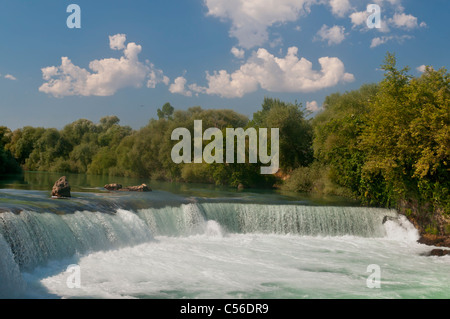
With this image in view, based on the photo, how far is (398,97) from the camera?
16641mm

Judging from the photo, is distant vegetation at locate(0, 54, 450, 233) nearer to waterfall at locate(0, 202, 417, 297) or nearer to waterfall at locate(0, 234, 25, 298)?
waterfall at locate(0, 202, 417, 297)

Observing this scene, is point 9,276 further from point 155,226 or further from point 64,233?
point 155,226

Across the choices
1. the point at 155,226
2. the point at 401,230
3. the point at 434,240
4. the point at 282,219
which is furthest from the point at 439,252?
the point at 155,226

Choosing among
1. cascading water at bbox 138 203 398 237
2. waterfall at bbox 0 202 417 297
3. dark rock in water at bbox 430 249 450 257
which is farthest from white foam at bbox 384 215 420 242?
dark rock in water at bbox 430 249 450 257

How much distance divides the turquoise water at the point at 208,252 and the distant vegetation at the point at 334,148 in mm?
2210

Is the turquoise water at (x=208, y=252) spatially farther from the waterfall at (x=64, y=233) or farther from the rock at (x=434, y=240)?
the rock at (x=434, y=240)

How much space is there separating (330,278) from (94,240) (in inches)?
270

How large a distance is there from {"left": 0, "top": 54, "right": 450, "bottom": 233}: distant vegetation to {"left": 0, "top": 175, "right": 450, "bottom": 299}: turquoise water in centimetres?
221

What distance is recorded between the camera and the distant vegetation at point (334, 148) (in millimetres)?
15430

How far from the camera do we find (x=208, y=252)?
42.0 feet

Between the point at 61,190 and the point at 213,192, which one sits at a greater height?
the point at 61,190

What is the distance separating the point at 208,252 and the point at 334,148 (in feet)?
35.1
